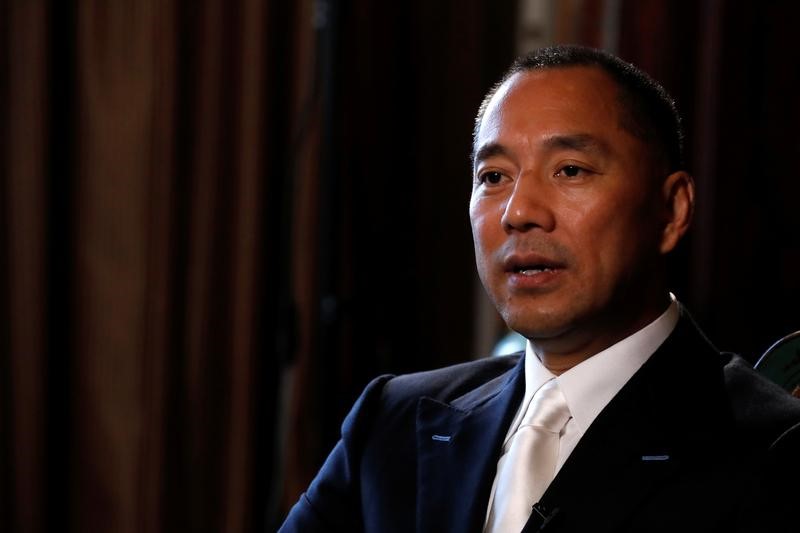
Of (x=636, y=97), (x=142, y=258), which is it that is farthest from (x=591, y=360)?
(x=142, y=258)

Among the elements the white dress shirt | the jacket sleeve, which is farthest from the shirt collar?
the jacket sleeve

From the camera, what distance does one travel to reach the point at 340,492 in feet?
5.16

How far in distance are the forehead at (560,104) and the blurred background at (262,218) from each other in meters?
1.09

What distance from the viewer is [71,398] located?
2.27m

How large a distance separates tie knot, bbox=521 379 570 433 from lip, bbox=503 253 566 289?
16 centimetres

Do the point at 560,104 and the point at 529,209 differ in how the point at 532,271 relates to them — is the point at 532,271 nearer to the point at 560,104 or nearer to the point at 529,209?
the point at 529,209

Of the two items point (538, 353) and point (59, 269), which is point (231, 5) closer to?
point (59, 269)

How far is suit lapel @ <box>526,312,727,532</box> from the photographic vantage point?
1295 millimetres

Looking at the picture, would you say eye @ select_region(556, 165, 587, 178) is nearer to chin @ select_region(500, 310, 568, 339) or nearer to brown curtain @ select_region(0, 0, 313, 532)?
chin @ select_region(500, 310, 568, 339)

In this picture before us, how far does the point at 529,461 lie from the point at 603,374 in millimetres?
147

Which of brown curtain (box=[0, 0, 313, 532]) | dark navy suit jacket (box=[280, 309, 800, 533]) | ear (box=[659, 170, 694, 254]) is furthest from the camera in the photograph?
brown curtain (box=[0, 0, 313, 532])

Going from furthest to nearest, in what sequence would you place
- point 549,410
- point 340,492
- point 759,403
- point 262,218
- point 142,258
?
point 262,218 < point 142,258 < point 340,492 < point 549,410 < point 759,403

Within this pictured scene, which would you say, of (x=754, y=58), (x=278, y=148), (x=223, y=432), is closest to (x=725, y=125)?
(x=754, y=58)

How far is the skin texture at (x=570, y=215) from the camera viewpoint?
135cm
